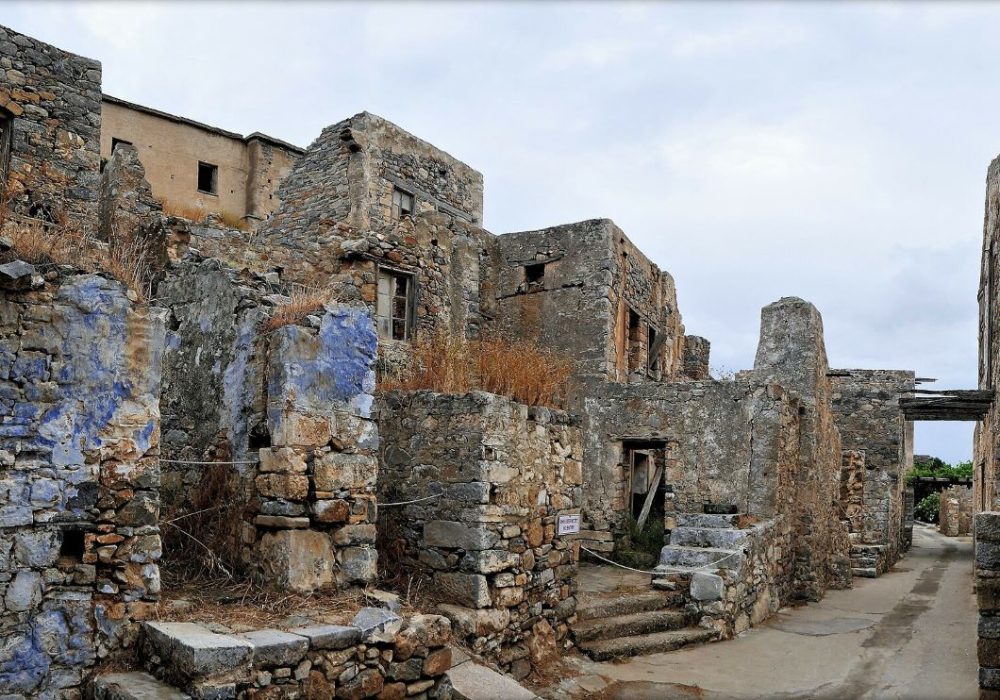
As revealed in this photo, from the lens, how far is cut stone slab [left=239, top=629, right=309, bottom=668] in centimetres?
477

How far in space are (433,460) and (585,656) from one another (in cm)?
264

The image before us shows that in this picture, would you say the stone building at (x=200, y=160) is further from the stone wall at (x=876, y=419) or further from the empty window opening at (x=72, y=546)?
the stone wall at (x=876, y=419)

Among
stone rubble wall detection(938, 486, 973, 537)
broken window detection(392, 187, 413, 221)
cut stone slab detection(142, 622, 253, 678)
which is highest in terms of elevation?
broken window detection(392, 187, 413, 221)

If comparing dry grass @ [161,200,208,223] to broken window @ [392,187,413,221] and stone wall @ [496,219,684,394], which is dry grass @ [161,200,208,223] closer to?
broken window @ [392,187,413,221]

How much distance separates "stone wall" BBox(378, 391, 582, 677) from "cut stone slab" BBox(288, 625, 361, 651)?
1.54 metres

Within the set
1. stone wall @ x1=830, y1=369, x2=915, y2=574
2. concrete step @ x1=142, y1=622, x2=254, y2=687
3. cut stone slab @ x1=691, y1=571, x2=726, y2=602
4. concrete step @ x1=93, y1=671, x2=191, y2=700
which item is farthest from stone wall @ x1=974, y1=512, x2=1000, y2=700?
stone wall @ x1=830, y1=369, x2=915, y2=574

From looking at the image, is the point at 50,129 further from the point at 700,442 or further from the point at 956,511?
the point at 956,511

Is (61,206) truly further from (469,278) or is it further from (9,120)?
(469,278)

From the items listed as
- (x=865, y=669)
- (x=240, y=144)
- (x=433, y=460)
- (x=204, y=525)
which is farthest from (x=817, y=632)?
(x=240, y=144)

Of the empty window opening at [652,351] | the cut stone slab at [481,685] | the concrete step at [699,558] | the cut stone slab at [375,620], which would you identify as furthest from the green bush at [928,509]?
the cut stone slab at [375,620]

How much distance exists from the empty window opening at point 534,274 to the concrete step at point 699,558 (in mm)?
7202

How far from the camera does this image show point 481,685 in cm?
589

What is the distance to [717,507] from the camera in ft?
36.9

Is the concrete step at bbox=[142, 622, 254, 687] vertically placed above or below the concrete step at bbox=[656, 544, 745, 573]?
above
